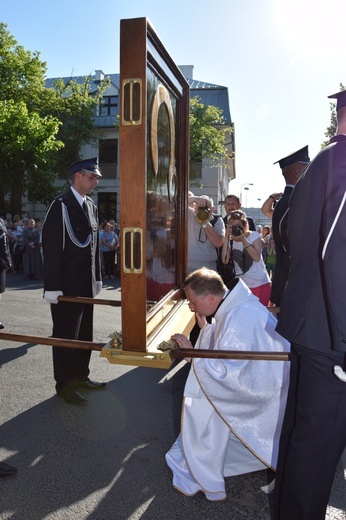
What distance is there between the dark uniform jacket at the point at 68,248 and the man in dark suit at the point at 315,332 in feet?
7.70

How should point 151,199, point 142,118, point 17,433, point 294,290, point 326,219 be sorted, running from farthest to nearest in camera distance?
1. point 17,433
2. point 151,199
3. point 142,118
4. point 294,290
5. point 326,219

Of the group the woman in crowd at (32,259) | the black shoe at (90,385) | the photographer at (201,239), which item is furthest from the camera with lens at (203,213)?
the woman in crowd at (32,259)

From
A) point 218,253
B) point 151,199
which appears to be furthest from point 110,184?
point 151,199

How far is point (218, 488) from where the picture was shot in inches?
98.7

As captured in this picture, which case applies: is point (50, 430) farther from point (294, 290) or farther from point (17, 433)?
point (294, 290)

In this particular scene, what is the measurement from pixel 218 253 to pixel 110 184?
91.4ft

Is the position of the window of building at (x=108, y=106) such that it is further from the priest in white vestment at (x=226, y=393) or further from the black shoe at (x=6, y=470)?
the black shoe at (x=6, y=470)

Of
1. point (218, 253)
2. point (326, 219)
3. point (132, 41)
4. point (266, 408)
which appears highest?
point (132, 41)

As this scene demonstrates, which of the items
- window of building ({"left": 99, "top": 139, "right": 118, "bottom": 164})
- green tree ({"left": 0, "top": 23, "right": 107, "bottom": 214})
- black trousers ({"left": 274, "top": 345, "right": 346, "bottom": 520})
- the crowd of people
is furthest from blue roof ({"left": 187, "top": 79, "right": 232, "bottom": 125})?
black trousers ({"left": 274, "top": 345, "right": 346, "bottom": 520})

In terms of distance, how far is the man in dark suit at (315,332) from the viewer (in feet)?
5.38

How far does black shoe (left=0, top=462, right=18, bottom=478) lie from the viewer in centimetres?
266

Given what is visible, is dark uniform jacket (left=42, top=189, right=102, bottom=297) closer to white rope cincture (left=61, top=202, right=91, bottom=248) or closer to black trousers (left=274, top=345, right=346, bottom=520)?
white rope cincture (left=61, top=202, right=91, bottom=248)

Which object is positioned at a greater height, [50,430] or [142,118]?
[142,118]

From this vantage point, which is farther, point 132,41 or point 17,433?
point 17,433
